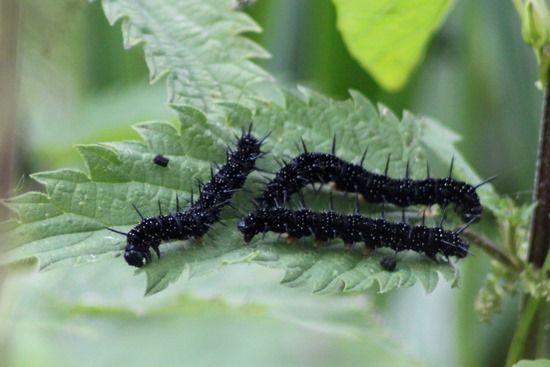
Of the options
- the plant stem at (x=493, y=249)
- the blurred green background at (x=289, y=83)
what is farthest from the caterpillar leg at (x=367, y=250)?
the blurred green background at (x=289, y=83)

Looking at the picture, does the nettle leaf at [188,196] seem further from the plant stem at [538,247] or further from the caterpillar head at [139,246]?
the plant stem at [538,247]

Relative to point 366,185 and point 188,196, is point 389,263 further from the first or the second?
point 188,196

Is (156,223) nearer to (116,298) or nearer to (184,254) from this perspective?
(184,254)

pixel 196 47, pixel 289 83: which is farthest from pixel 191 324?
pixel 289 83

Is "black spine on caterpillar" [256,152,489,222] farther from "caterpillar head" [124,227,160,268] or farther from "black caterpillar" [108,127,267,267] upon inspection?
"caterpillar head" [124,227,160,268]

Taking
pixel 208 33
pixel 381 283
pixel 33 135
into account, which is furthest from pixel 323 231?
pixel 33 135
